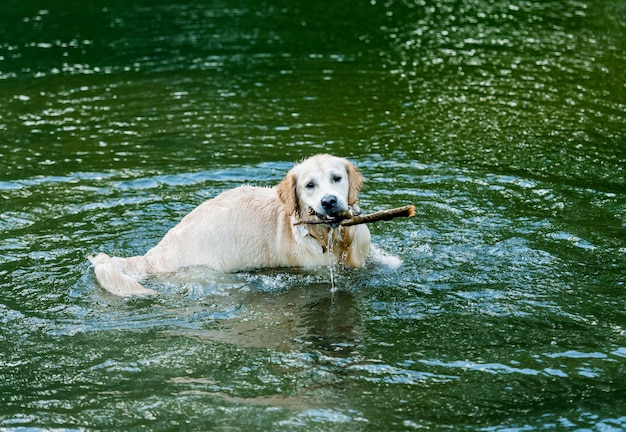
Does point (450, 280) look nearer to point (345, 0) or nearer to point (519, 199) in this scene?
point (519, 199)

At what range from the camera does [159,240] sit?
1129 centimetres

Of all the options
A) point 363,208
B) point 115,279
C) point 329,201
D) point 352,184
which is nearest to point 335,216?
point 329,201

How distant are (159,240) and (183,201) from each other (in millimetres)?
1204

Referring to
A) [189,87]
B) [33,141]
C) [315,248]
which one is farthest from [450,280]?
[189,87]

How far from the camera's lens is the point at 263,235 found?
10305mm

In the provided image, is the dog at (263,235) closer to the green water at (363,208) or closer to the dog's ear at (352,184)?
the dog's ear at (352,184)

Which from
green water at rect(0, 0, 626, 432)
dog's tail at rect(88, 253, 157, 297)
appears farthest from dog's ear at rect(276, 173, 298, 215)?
dog's tail at rect(88, 253, 157, 297)

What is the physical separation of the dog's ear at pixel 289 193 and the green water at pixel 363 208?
82 cm

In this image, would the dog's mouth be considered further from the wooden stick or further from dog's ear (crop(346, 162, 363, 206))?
dog's ear (crop(346, 162, 363, 206))

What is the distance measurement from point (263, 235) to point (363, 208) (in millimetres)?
1877

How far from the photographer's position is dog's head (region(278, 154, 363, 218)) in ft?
30.4

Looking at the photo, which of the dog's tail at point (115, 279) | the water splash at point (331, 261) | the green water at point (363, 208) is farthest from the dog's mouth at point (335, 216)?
the dog's tail at point (115, 279)

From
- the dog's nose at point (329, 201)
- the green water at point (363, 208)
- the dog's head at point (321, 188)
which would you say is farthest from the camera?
the dog's head at point (321, 188)

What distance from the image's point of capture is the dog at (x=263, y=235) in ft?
31.6
